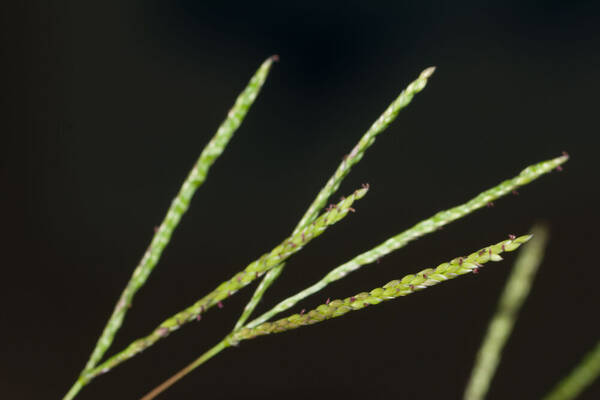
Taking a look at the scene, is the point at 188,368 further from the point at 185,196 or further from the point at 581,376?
the point at 581,376

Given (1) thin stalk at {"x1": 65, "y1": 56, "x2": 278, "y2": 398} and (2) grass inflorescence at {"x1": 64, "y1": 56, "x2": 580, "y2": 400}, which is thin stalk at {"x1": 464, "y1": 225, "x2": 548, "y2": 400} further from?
(1) thin stalk at {"x1": 65, "y1": 56, "x2": 278, "y2": 398}

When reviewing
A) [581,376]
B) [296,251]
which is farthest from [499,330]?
[296,251]

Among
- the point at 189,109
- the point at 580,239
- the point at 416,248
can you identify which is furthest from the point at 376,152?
the point at 580,239

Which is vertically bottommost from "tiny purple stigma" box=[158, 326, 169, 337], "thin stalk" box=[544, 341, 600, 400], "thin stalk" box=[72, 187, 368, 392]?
"thin stalk" box=[544, 341, 600, 400]

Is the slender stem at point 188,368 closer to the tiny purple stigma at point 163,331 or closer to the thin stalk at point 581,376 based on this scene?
the tiny purple stigma at point 163,331

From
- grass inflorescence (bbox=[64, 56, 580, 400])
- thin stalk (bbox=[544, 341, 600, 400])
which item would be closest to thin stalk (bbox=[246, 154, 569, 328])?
grass inflorescence (bbox=[64, 56, 580, 400])

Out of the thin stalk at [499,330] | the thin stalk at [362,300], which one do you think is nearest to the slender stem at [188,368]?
the thin stalk at [362,300]

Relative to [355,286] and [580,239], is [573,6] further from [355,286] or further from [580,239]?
[355,286]
